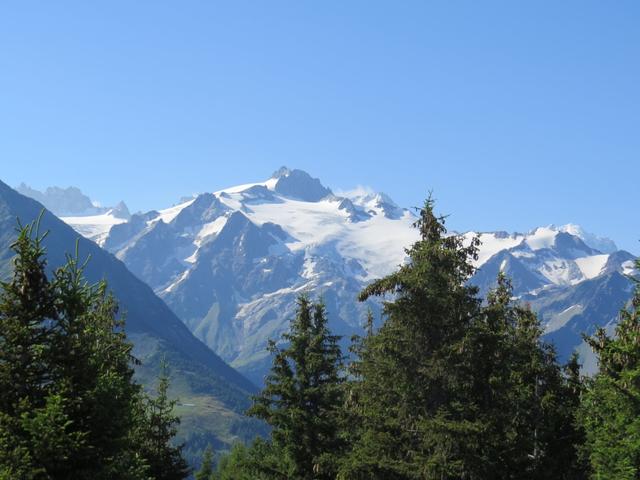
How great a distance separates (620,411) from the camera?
108ft

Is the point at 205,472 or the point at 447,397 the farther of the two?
the point at 205,472

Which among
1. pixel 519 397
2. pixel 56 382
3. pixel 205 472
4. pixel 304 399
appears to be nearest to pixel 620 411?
pixel 519 397

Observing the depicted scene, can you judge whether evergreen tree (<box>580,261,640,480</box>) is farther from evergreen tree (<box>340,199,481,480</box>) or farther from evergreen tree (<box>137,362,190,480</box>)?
evergreen tree (<box>137,362,190,480</box>)

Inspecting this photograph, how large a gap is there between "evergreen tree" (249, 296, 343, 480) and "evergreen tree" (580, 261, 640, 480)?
1232 cm

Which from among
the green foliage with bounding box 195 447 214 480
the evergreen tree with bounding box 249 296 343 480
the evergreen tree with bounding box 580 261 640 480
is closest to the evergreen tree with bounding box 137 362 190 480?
the evergreen tree with bounding box 249 296 343 480

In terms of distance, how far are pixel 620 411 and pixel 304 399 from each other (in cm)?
1554

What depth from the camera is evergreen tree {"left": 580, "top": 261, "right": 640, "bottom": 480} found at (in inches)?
1231

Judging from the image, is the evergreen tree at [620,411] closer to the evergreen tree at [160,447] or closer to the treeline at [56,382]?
the treeline at [56,382]

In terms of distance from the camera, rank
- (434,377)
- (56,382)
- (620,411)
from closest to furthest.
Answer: (56,382) → (434,377) → (620,411)

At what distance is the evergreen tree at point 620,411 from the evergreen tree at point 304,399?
40.4 ft

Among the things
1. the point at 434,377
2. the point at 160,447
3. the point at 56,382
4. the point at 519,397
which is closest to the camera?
the point at 56,382

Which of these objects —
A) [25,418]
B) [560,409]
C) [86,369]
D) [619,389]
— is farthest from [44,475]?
[560,409]

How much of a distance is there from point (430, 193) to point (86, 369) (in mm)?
15711

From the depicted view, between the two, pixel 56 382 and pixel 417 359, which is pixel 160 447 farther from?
pixel 56 382
